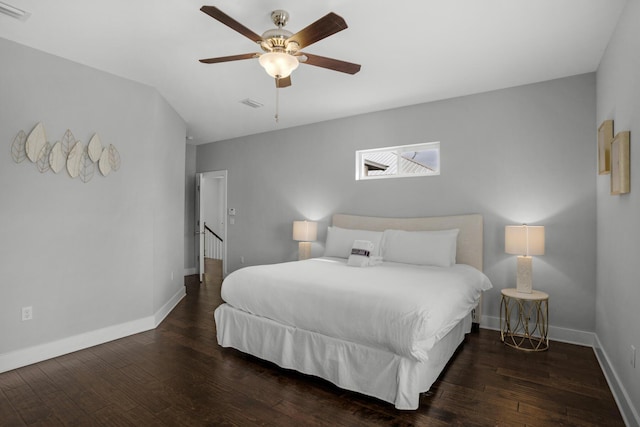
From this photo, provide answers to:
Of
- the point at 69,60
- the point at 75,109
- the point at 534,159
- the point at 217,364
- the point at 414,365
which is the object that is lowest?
the point at 217,364

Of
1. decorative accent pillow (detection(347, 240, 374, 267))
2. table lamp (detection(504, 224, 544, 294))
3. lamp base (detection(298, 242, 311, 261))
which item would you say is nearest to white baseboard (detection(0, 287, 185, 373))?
lamp base (detection(298, 242, 311, 261))

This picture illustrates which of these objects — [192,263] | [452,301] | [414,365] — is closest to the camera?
[414,365]

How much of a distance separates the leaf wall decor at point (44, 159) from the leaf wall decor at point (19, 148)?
0.11 m

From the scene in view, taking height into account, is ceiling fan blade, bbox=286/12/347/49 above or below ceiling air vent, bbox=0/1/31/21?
below

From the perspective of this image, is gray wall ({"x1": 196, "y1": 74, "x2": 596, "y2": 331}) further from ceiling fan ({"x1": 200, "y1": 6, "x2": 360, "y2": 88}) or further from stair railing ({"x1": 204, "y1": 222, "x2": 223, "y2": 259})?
stair railing ({"x1": 204, "y1": 222, "x2": 223, "y2": 259})

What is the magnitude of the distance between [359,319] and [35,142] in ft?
10.2

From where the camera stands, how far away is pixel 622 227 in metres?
2.43

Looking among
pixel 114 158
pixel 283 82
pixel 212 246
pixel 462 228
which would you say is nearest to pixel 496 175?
pixel 462 228

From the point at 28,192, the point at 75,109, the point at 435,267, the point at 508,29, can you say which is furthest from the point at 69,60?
the point at 435,267

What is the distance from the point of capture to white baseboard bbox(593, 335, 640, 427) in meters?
2.05

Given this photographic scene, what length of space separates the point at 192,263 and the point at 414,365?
19.4ft

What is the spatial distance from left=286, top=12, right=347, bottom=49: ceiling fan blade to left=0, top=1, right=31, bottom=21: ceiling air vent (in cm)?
192

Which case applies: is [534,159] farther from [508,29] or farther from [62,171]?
[62,171]

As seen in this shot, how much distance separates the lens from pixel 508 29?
2.70 metres
